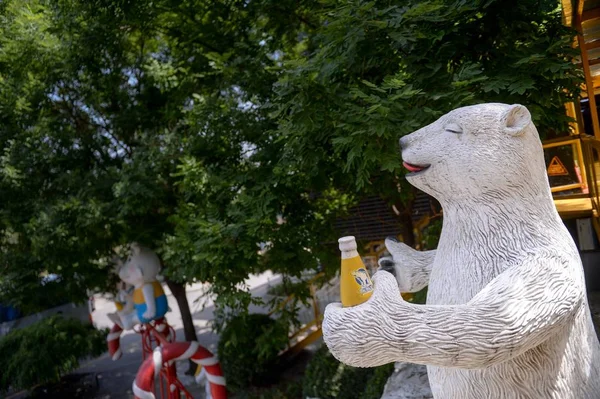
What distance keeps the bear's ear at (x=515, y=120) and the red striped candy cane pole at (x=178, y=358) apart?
5498 millimetres

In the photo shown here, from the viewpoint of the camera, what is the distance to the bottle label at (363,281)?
180 cm

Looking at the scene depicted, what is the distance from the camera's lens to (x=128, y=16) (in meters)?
5.68

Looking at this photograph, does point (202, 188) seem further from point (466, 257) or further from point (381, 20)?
point (466, 257)

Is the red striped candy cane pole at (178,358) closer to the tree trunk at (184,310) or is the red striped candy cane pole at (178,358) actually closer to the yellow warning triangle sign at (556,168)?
the tree trunk at (184,310)

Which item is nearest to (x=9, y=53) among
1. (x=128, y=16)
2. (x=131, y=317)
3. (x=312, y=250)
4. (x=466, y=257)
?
(x=128, y=16)

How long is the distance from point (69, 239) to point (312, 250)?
311cm

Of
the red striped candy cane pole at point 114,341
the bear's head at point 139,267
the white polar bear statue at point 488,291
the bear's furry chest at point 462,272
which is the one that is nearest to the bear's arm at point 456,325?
the white polar bear statue at point 488,291

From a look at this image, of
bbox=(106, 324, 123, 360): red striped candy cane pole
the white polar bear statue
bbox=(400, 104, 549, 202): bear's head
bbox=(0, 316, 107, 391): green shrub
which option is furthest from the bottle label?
bbox=(0, 316, 107, 391): green shrub

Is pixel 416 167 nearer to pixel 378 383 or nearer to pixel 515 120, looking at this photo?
pixel 515 120

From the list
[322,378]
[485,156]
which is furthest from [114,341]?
[485,156]

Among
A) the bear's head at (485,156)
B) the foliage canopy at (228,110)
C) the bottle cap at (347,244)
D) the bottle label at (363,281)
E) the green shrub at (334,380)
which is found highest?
the foliage canopy at (228,110)

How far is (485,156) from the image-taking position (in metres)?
1.79

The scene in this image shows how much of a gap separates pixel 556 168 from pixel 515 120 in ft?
12.9

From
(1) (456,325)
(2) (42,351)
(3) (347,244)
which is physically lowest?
(2) (42,351)
